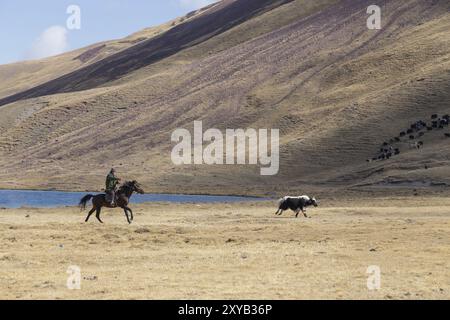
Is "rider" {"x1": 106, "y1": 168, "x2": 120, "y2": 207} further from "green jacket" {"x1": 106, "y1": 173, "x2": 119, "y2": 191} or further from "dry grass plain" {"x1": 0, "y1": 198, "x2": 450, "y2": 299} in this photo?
"dry grass plain" {"x1": 0, "y1": 198, "x2": 450, "y2": 299}

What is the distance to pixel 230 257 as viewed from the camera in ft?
99.9

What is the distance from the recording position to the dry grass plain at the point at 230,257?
2314 cm

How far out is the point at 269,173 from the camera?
105 metres

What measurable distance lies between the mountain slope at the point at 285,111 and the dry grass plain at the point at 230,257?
35.9 m

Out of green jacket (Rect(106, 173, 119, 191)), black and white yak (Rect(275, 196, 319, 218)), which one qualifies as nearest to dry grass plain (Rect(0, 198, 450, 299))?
black and white yak (Rect(275, 196, 319, 218))

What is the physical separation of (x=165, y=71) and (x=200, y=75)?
22.0 meters

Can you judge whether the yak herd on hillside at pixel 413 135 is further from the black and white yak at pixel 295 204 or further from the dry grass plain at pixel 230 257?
the dry grass plain at pixel 230 257

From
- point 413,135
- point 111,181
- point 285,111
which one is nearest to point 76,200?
point 111,181

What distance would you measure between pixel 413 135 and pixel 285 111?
1350 inches

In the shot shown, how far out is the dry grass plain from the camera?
75.9ft

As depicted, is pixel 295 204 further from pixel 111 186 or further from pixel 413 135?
pixel 413 135

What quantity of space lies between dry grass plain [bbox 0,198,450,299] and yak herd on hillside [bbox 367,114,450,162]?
158 feet
